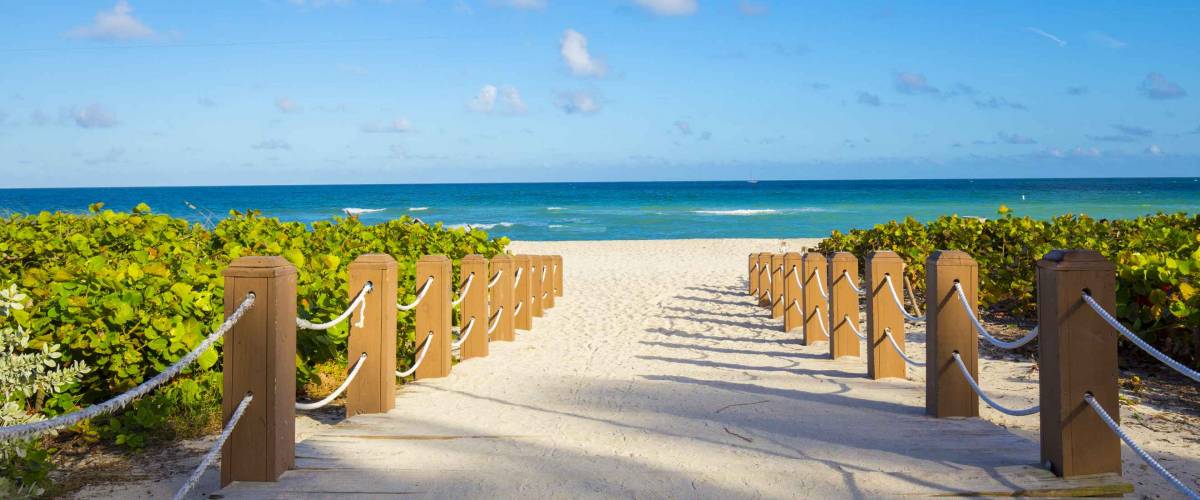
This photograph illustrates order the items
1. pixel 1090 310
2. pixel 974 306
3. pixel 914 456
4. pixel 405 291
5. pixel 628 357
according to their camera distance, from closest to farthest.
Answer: pixel 1090 310
pixel 914 456
pixel 974 306
pixel 405 291
pixel 628 357

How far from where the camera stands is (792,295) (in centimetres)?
1060

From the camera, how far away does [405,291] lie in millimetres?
7184

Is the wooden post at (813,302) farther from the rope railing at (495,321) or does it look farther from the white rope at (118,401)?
the white rope at (118,401)

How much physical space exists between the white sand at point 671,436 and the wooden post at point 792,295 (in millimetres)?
1638

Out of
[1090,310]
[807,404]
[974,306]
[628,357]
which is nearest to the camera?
[1090,310]

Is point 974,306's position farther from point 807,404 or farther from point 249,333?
point 249,333

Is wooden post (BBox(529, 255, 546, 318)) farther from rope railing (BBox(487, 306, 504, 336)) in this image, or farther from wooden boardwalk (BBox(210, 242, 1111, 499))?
wooden boardwalk (BBox(210, 242, 1111, 499))

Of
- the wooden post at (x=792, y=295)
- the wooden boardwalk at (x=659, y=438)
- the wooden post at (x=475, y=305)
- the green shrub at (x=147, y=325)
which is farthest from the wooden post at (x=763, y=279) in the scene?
the green shrub at (x=147, y=325)

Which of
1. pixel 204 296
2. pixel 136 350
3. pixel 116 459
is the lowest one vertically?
pixel 116 459

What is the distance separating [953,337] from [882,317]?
4.87 ft

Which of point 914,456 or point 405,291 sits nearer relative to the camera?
point 914,456

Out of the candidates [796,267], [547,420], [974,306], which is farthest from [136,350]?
[796,267]

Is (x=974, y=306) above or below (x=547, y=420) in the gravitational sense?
above

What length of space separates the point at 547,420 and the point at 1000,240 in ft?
26.2
